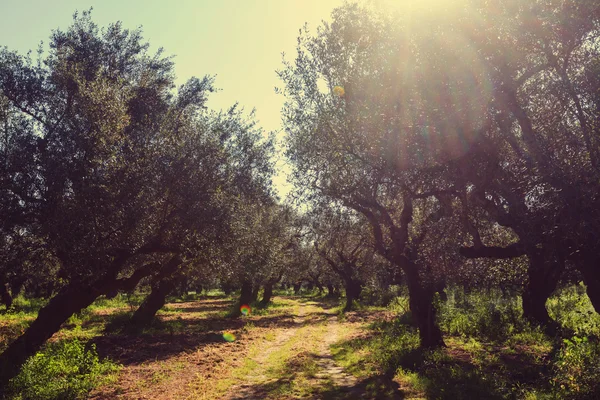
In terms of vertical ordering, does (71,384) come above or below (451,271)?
below

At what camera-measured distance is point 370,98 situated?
1432 centimetres

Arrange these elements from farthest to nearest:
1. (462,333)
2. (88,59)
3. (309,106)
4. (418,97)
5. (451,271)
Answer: (88,59) → (462,333) → (309,106) → (451,271) → (418,97)

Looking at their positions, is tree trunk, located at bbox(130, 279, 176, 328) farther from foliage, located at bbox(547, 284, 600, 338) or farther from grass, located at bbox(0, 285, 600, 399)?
foliage, located at bbox(547, 284, 600, 338)

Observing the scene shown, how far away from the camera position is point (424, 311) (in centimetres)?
1730

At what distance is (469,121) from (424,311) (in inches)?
350

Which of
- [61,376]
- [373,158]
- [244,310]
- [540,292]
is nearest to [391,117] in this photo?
[373,158]

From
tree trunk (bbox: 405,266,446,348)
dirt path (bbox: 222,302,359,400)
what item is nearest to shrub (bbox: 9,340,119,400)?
dirt path (bbox: 222,302,359,400)

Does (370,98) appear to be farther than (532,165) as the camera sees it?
Yes

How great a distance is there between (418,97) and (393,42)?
235 cm

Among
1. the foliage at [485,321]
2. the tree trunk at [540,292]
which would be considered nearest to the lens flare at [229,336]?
the foliage at [485,321]

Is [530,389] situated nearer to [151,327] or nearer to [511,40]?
[511,40]

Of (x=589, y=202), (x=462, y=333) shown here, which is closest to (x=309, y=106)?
(x=589, y=202)

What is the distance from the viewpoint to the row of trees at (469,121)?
36.2ft

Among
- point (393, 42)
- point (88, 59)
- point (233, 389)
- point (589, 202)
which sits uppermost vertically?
point (88, 59)
